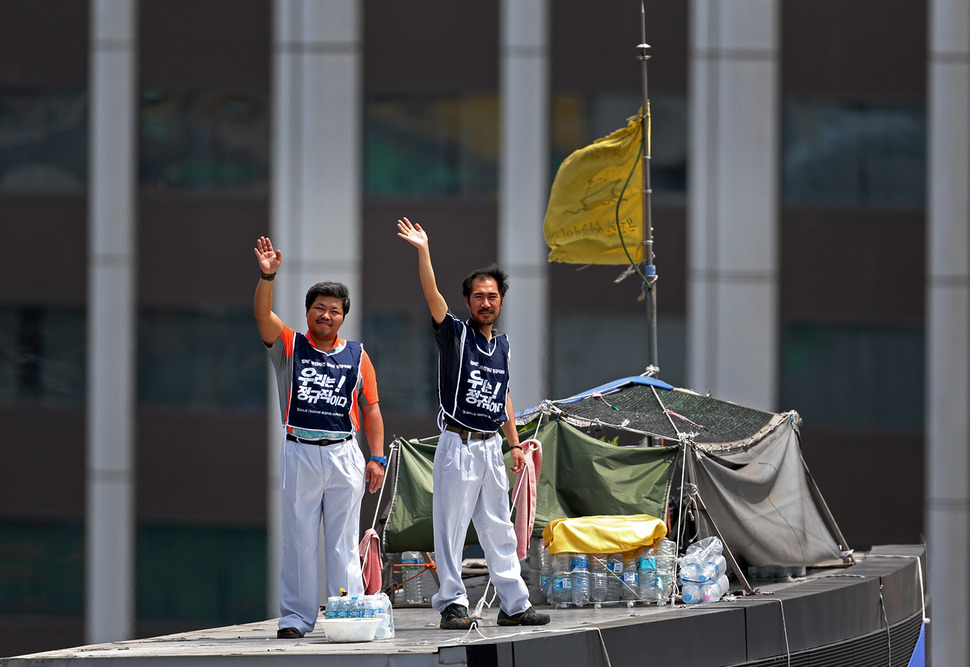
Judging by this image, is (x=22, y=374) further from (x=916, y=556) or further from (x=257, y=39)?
(x=916, y=556)

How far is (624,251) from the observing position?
1241 cm

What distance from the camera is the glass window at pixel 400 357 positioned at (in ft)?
59.5

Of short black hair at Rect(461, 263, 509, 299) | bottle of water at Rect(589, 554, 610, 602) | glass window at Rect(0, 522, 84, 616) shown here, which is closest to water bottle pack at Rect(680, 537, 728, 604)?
bottle of water at Rect(589, 554, 610, 602)

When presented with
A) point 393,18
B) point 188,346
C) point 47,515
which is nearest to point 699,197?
point 393,18

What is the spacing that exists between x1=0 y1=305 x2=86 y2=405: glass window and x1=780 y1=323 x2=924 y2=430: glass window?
31.1ft

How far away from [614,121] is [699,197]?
4.90 ft

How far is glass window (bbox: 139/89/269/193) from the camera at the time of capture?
60.3ft

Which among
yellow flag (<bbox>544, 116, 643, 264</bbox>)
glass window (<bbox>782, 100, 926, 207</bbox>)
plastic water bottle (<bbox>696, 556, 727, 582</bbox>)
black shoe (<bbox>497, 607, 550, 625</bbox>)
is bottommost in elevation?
black shoe (<bbox>497, 607, 550, 625</bbox>)

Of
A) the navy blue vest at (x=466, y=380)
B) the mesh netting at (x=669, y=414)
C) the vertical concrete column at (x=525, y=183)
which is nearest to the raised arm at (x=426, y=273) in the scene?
the navy blue vest at (x=466, y=380)

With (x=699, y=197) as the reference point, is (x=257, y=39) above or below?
above

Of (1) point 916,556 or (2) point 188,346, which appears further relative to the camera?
(2) point 188,346

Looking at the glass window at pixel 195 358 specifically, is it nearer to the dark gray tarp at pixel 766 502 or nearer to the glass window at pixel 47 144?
the glass window at pixel 47 144

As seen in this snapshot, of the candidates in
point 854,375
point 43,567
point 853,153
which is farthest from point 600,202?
point 43,567

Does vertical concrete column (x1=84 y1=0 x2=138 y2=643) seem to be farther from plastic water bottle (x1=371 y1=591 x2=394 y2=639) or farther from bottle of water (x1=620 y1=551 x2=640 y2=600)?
plastic water bottle (x1=371 y1=591 x2=394 y2=639)
